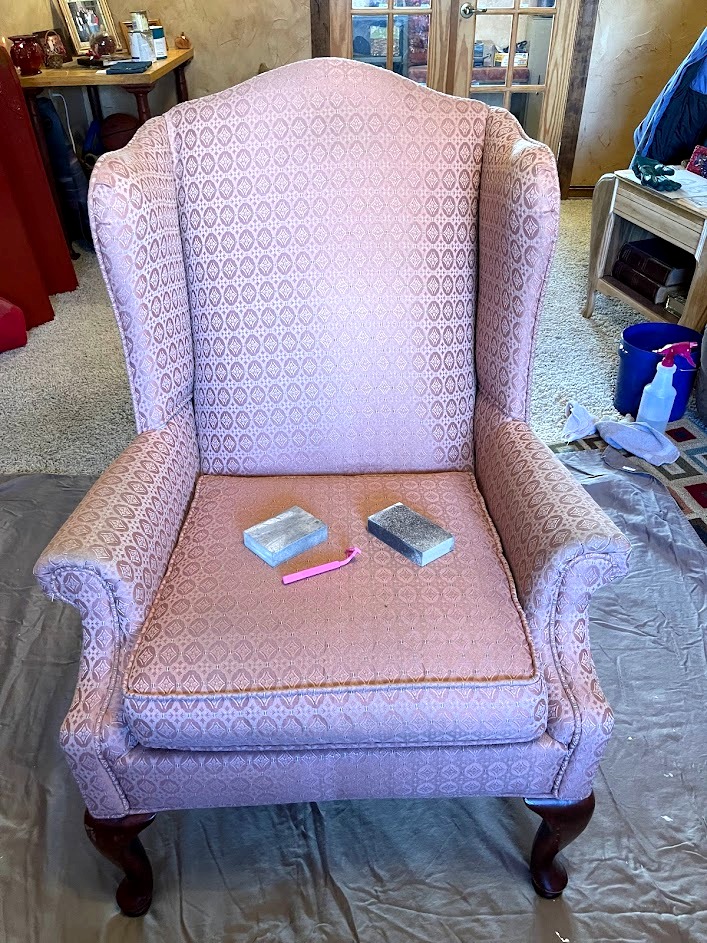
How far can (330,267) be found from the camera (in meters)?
1.27

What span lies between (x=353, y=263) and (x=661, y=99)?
1949mm

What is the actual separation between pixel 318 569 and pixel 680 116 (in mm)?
2403

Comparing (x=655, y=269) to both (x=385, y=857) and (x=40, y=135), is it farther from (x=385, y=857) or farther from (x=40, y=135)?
(x=40, y=135)

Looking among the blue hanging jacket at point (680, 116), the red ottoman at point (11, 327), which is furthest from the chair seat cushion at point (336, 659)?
the blue hanging jacket at point (680, 116)

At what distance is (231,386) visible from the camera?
4.31ft

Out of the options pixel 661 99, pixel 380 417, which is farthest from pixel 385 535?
pixel 661 99

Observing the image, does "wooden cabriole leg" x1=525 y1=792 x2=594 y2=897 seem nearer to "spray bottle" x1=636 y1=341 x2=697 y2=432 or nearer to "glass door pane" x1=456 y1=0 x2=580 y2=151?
"spray bottle" x1=636 y1=341 x2=697 y2=432

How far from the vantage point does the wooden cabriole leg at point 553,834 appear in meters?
1.00

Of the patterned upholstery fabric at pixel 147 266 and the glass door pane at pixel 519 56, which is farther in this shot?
the glass door pane at pixel 519 56

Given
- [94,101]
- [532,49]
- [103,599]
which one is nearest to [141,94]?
[94,101]

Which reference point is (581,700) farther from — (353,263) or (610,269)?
(610,269)

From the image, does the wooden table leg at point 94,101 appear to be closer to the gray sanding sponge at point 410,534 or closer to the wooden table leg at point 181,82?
the wooden table leg at point 181,82

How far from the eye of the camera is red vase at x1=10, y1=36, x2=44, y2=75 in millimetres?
2885

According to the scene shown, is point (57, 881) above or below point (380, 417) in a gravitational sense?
below
